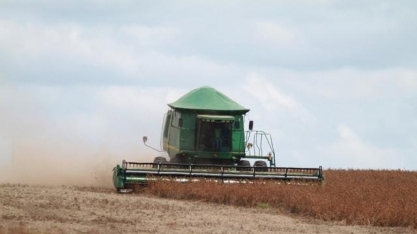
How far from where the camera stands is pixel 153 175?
29656 millimetres

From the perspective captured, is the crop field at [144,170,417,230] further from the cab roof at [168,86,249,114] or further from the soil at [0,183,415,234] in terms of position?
the cab roof at [168,86,249,114]

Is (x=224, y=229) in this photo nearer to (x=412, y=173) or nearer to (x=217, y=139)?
(x=217, y=139)

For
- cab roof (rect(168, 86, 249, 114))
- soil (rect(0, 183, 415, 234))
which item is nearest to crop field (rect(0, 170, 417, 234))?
soil (rect(0, 183, 415, 234))

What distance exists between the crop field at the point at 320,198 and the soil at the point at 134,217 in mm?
720

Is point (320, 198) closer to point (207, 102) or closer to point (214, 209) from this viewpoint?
point (214, 209)


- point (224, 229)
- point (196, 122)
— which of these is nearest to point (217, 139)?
point (196, 122)

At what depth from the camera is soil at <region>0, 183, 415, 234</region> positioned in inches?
772

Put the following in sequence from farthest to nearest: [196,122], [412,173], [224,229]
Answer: [412,173]
[196,122]
[224,229]

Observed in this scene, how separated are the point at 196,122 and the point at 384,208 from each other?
430 inches

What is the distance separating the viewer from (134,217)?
2191 centimetres

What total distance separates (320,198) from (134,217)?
6.00 metres

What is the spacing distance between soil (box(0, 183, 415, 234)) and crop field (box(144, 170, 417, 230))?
0.72 meters

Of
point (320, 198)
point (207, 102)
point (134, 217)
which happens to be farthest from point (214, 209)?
point (207, 102)

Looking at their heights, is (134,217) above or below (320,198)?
below
